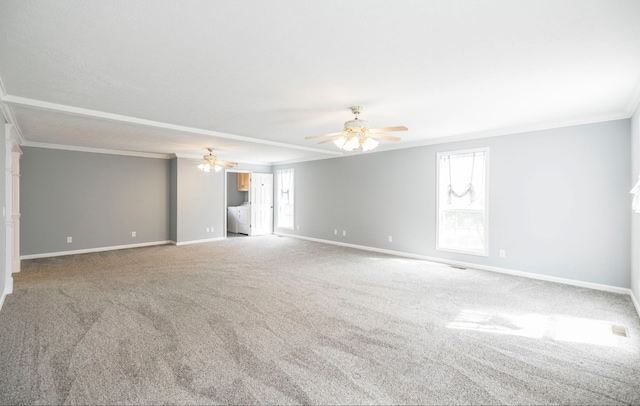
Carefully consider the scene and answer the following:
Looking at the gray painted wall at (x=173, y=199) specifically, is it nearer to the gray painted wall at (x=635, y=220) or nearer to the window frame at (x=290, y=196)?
the window frame at (x=290, y=196)

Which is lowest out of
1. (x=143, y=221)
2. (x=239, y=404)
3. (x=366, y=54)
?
(x=239, y=404)

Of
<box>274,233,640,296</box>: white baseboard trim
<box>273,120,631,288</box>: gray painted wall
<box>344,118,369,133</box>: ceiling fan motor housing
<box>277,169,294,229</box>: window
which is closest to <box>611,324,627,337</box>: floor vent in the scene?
<box>274,233,640,296</box>: white baseboard trim

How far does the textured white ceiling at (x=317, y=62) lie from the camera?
1.91 meters

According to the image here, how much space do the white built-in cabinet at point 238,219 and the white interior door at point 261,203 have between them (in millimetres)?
293

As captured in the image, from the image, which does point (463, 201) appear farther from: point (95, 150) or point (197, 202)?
point (95, 150)

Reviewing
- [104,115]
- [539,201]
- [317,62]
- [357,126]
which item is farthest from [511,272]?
[104,115]

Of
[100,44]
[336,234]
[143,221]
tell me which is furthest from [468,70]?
[143,221]

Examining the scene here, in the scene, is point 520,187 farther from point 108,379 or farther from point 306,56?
point 108,379

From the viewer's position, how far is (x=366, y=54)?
2445 mm

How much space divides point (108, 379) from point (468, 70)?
12.7ft

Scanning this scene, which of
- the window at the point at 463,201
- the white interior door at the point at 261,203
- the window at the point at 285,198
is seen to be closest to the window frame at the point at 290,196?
the window at the point at 285,198

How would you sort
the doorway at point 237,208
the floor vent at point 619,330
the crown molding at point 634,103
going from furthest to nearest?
the doorway at point 237,208 < the crown molding at point 634,103 < the floor vent at point 619,330

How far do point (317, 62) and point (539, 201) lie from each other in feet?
14.4

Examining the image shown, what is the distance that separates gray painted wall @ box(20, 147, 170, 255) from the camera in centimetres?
630
